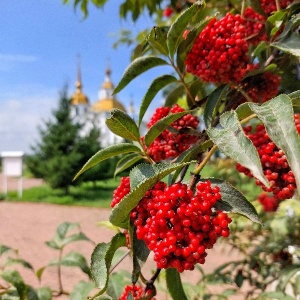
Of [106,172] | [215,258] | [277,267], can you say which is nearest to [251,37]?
[277,267]

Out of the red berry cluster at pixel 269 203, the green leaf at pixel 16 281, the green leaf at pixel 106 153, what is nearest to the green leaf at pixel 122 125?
the green leaf at pixel 106 153

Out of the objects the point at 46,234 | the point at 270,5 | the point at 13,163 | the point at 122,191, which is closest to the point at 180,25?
the point at 122,191

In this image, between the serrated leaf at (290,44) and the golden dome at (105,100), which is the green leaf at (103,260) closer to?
the serrated leaf at (290,44)

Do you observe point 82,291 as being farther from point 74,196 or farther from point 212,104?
point 74,196

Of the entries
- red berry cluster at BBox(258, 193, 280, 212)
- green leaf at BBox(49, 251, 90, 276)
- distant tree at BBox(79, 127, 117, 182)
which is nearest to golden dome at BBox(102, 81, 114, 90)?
distant tree at BBox(79, 127, 117, 182)

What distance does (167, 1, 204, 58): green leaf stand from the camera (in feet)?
2.06

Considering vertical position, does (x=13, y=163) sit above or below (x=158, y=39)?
above

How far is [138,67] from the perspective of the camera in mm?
729

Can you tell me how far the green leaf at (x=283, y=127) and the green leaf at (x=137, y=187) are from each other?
10 centimetres

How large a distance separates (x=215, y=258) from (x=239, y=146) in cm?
520

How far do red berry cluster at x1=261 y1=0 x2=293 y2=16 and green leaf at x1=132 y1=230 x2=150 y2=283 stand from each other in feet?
2.02

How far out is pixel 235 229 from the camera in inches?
76.1

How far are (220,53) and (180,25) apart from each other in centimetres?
12

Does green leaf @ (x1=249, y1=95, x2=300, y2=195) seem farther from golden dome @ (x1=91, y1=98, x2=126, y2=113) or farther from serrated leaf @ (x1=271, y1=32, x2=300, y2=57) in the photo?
golden dome @ (x1=91, y1=98, x2=126, y2=113)
